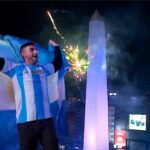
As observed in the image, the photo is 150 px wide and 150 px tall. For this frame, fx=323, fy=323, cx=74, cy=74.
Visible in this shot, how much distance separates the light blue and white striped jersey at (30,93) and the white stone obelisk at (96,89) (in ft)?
11.8

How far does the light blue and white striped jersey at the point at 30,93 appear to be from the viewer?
336cm

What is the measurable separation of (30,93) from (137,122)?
3005 cm

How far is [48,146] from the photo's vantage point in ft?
10.6

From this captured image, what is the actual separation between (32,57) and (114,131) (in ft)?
103

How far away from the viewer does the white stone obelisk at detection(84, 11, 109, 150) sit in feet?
23.4

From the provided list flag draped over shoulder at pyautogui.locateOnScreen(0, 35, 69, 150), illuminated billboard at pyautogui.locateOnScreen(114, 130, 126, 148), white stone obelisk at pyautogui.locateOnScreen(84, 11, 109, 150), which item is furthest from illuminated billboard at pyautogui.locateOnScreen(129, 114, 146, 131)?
flag draped over shoulder at pyautogui.locateOnScreen(0, 35, 69, 150)

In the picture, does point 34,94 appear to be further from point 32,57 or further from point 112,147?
point 112,147

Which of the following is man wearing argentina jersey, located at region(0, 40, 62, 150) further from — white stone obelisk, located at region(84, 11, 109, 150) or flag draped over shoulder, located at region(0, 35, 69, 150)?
white stone obelisk, located at region(84, 11, 109, 150)

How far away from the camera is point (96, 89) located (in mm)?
7211

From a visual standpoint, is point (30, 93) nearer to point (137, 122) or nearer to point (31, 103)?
point (31, 103)

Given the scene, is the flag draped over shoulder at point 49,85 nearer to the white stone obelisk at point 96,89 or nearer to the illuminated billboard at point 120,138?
the white stone obelisk at point 96,89

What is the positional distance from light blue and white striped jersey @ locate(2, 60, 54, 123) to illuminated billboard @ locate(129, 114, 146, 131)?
29275 mm

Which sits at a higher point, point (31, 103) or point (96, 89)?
point (96, 89)

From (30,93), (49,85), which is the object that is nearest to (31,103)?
(30,93)
